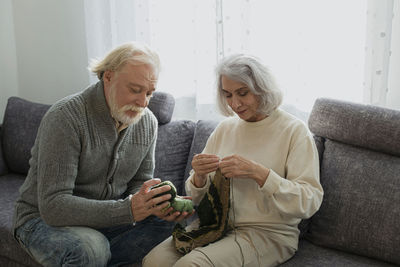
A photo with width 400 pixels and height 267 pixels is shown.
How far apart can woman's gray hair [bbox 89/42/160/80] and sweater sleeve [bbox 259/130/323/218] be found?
0.61 metres

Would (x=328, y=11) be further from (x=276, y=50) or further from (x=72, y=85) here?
(x=72, y=85)

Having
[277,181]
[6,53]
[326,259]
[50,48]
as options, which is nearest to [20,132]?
[50,48]

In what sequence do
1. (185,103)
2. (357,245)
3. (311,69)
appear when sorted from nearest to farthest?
(357,245), (311,69), (185,103)

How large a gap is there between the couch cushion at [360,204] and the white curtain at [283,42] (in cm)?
36

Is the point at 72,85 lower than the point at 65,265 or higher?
higher

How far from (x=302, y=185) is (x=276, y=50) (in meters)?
0.87

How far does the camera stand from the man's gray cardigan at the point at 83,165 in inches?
70.7

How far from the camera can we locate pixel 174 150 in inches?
98.5

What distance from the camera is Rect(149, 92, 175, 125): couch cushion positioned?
2.56m

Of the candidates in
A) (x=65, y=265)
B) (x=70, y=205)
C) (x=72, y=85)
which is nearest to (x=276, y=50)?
(x=70, y=205)

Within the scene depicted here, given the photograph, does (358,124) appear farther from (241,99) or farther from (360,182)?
(241,99)

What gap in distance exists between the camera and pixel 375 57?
213cm

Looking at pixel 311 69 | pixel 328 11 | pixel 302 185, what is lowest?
pixel 302 185

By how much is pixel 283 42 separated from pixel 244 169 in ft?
2.90
